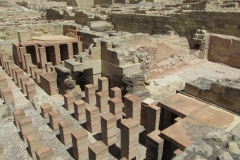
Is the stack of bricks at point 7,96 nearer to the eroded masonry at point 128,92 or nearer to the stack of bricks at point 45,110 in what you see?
the eroded masonry at point 128,92

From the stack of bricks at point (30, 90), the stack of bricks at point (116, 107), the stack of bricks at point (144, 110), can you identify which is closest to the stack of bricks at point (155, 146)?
the stack of bricks at point (144, 110)

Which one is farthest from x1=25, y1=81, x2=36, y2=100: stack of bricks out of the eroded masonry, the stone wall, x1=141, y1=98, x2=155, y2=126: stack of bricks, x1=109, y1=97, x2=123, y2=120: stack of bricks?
the stone wall

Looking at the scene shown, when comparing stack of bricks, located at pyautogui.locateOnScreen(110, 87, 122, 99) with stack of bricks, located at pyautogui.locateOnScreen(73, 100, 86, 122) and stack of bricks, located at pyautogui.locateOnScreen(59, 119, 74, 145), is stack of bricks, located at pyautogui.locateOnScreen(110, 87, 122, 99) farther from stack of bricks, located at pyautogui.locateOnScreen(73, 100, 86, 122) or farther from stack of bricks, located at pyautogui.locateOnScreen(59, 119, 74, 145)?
stack of bricks, located at pyautogui.locateOnScreen(59, 119, 74, 145)

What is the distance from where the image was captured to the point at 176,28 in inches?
460

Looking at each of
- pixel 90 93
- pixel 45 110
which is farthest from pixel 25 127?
Result: pixel 90 93

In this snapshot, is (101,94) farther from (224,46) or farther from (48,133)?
(224,46)

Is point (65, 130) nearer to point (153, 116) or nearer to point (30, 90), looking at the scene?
point (153, 116)

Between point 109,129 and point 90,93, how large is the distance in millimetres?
2426

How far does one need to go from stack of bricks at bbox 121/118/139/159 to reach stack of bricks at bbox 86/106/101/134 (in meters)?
1.23

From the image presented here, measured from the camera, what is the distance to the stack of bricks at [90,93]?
7.37 meters

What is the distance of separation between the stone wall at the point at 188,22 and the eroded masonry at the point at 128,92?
0.15ft

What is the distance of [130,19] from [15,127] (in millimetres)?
10947

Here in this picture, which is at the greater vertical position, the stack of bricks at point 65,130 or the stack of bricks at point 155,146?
the stack of bricks at point 155,146

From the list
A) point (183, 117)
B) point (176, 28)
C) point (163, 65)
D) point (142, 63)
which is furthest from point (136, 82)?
point (176, 28)
